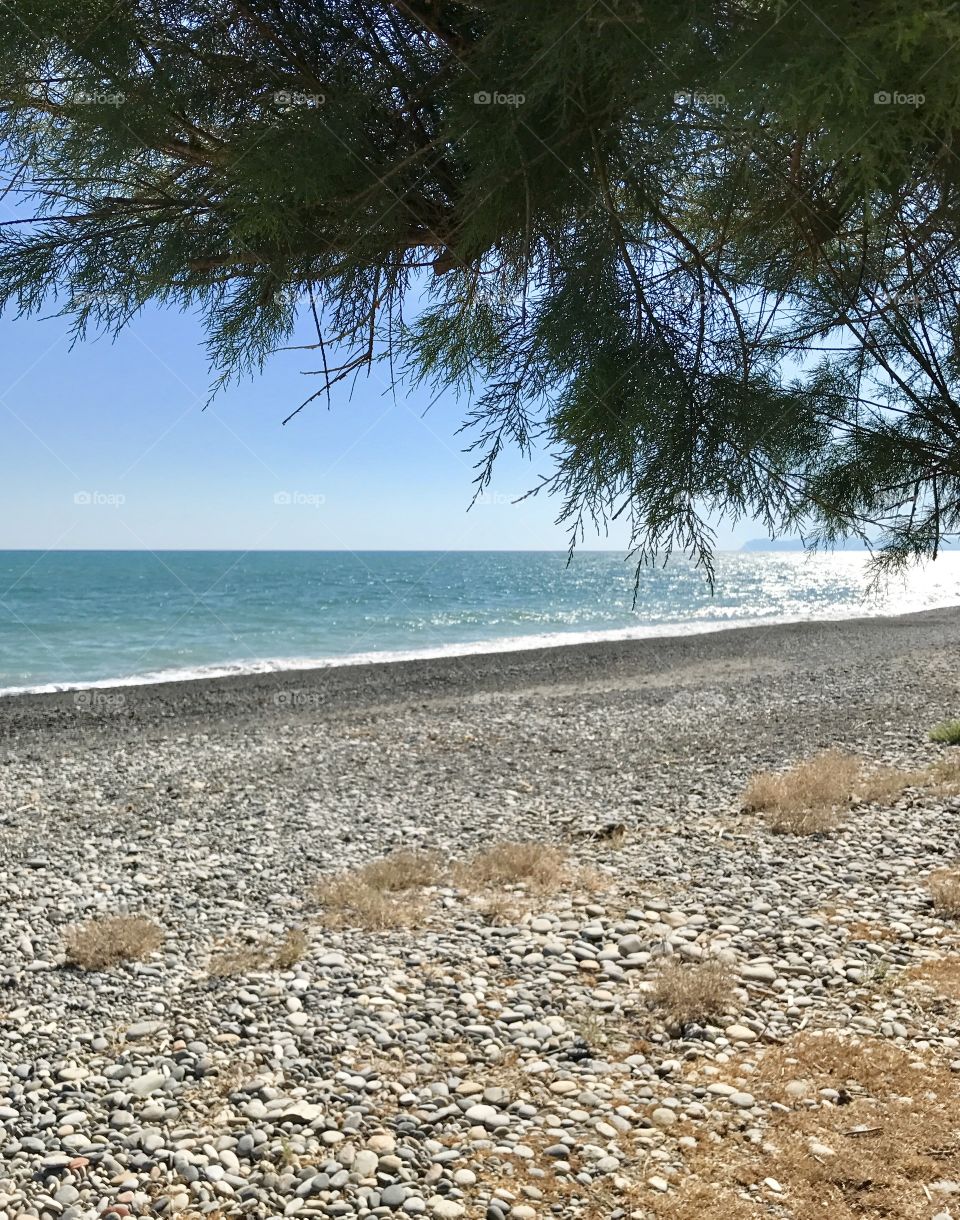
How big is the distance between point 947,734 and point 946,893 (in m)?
4.63

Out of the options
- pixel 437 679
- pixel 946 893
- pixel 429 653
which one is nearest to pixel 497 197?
pixel 946 893

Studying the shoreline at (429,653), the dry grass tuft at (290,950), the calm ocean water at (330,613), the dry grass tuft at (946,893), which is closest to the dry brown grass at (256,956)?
the dry grass tuft at (290,950)

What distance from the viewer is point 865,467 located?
130 inches

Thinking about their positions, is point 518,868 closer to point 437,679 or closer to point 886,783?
point 886,783

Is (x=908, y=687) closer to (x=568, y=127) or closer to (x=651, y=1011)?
(x=651, y=1011)

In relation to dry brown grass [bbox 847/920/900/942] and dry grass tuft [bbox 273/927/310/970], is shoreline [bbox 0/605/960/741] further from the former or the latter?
dry brown grass [bbox 847/920/900/942]

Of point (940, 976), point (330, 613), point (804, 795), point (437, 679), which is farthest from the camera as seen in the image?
point (330, 613)

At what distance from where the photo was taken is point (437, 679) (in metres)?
16.6

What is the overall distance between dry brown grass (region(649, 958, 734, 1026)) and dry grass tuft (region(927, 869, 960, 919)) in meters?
1.38

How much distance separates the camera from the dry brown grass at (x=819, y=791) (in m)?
6.42

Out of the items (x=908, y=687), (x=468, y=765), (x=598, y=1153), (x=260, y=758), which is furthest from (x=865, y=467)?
(x=908, y=687)

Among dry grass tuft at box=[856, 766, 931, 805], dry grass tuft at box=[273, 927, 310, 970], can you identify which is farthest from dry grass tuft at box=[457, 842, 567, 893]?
dry grass tuft at box=[856, 766, 931, 805]

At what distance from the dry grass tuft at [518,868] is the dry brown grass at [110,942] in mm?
1774

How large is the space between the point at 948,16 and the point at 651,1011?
3574 mm
